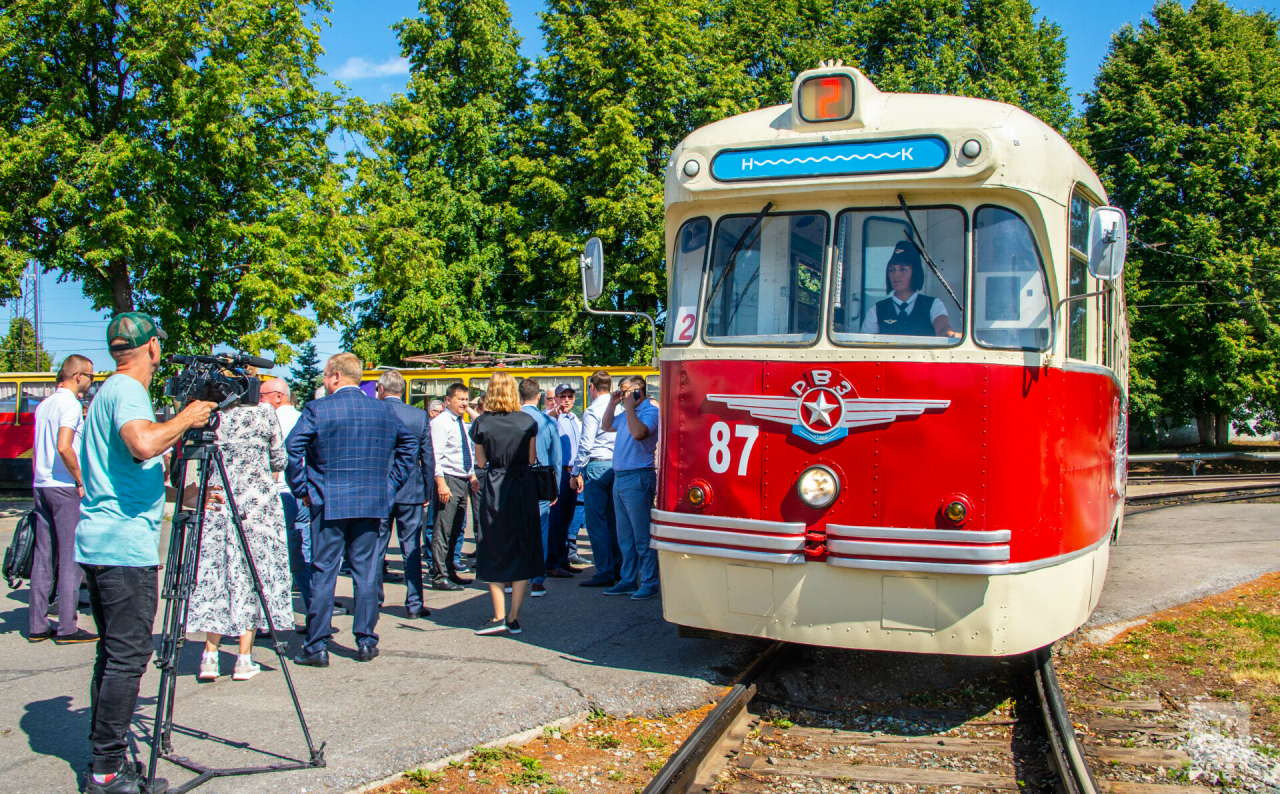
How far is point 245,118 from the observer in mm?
15094

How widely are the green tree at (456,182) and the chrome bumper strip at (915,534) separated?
77.1 ft

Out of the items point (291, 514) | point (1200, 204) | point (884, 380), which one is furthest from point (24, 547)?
point (1200, 204)

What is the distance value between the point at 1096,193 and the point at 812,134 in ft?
6.89

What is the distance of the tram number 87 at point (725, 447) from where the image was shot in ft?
17.4

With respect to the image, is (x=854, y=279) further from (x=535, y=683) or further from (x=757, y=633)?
(x=535, y=683)

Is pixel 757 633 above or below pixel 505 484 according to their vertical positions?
below

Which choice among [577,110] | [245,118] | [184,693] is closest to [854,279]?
[184,693]

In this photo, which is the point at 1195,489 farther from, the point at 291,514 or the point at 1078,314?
the point at 291,514

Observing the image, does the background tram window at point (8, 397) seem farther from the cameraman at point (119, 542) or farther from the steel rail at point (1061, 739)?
the steel rail at point (1061, 739)

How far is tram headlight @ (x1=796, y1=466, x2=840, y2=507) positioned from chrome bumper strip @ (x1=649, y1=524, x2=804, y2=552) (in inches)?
8.2

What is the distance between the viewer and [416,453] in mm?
7152

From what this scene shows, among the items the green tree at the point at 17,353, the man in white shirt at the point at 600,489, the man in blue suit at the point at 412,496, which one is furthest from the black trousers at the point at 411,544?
the green tree at the point at 17,353

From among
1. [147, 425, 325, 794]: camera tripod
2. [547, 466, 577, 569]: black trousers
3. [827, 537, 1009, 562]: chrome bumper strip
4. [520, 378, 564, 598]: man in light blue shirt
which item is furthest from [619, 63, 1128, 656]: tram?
[547, 466, 577, 569]: black trousers

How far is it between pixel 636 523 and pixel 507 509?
1543 millimetres
